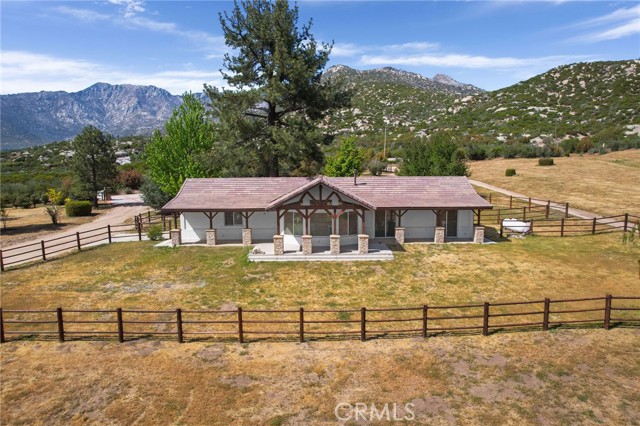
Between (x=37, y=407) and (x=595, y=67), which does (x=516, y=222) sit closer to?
(x=37, y=407)

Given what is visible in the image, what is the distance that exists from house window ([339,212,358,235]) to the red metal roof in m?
1.34

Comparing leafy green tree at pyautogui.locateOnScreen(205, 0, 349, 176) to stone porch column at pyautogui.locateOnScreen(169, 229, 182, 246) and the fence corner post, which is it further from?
the fence corner post

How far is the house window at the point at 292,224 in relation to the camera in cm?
2369

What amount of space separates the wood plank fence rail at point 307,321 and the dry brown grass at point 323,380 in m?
0.53

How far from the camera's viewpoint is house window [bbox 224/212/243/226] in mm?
25844

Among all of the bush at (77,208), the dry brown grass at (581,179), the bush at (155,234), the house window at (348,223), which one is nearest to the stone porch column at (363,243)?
the house window at (348,223)

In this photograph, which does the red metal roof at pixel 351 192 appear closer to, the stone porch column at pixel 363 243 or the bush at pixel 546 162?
the stone porch column at pixel 363 243

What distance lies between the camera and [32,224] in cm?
3447

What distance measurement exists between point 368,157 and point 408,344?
2131 inches

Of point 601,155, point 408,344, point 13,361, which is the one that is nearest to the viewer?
point 13,361

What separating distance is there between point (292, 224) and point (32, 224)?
26.5 meters

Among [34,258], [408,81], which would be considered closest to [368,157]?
[34,258]

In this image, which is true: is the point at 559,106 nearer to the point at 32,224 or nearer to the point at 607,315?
the point at 607,315

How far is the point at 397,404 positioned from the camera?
9586 millimetres
